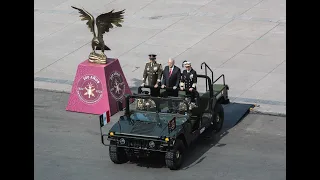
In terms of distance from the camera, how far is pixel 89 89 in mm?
21734

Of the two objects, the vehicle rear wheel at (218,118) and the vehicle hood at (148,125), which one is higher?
the vehicle hood at (148,125)

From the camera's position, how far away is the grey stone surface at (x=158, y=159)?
687 inches

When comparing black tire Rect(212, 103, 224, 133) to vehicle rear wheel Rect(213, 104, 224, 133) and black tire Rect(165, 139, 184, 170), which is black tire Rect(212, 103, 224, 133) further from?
black tire Rect(165, 139, 184, 170)

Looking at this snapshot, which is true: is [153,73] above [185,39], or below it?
above

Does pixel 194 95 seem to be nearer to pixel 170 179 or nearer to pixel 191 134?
pixel 191 134

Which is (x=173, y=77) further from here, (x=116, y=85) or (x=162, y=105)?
(x=116, y=85)

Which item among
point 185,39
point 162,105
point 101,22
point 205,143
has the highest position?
point 101,22

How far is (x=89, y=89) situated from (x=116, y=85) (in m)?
0.75

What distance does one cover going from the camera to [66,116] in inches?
853

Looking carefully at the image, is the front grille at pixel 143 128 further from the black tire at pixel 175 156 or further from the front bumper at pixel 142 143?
the black tire at pixel 175 156

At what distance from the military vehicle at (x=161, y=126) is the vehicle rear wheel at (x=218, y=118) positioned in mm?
32

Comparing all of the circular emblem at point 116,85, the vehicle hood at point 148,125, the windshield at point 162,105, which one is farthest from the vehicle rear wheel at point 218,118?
the circular emblem at point 116,85

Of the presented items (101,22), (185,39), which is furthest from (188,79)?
(185,39)

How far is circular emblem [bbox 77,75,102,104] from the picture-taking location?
21.6m
